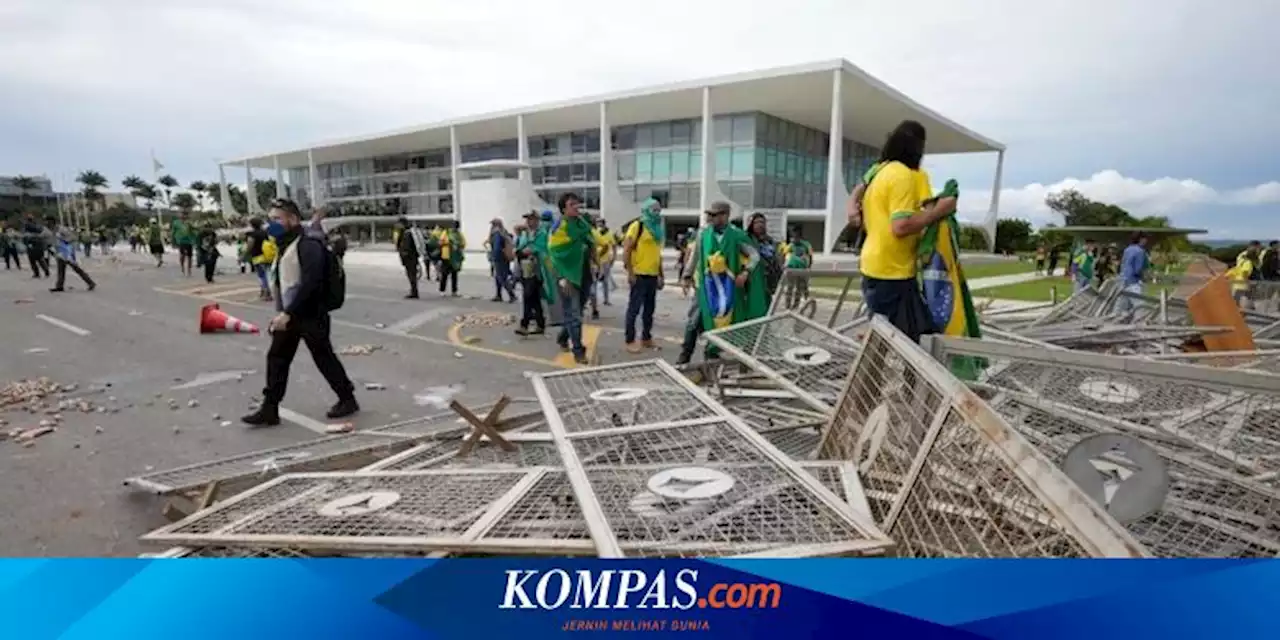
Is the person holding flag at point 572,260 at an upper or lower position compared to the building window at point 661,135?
lower

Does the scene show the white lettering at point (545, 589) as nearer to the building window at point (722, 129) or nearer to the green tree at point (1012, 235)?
the building window at point (722, 129)

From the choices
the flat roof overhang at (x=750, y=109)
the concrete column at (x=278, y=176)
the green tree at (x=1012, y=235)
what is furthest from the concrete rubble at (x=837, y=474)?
the concrete column at (x=278, y=176)

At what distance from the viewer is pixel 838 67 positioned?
Answer: 2897 centimetres

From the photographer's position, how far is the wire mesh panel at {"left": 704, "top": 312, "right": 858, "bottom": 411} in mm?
3910

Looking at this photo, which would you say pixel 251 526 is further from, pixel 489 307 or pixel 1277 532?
pixel 489 307

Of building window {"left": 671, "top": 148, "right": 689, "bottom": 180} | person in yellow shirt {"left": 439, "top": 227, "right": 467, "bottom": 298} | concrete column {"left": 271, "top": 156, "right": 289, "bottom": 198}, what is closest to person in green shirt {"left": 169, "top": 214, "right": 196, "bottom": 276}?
person in yellow shirt {"left": 439, "top": 227, "right": 467, "bottom": 298}

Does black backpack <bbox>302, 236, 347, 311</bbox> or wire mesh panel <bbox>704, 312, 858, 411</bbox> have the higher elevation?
black backpack <bbox>302, 236, 347, 311</bbox>

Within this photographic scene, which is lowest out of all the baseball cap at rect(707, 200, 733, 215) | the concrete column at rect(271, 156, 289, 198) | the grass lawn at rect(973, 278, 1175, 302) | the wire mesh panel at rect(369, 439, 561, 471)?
the grass lawn at rect(973, 278, 1175, 302)

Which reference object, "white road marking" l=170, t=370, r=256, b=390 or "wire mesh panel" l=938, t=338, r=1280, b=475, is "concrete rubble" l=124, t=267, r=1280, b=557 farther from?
"white road marking" l=170, t=370, r=256, b=390

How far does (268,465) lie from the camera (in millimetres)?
3488

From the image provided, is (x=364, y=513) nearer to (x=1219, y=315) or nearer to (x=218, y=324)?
(x=1219, y=315)

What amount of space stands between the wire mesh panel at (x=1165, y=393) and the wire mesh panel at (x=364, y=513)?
80.0 inches

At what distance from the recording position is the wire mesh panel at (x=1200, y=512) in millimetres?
2324

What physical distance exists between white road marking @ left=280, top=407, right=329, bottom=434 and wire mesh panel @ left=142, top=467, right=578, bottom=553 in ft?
5.87
